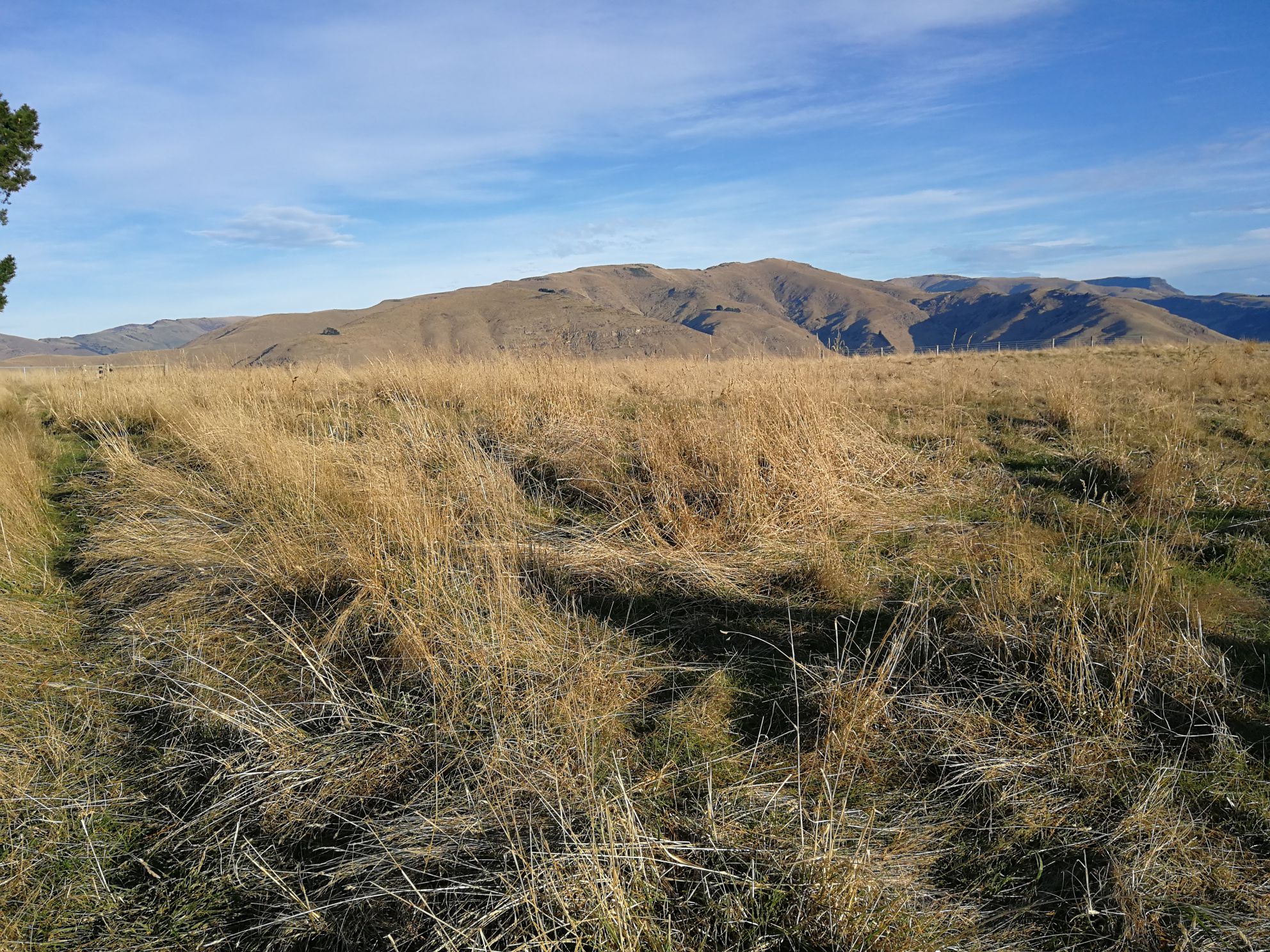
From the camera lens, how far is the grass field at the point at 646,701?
1622 mm

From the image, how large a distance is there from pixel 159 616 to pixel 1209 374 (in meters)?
11.4

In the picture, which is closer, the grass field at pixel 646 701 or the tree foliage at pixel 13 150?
the grass field at pixel 646 701

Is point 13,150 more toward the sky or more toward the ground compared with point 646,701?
more toward the sky

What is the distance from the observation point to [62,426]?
7621mm

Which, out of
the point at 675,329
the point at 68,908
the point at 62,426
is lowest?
the point at 68,908

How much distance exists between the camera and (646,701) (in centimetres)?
241

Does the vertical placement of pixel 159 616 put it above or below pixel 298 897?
above

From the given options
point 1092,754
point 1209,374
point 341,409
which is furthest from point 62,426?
point 1209,374

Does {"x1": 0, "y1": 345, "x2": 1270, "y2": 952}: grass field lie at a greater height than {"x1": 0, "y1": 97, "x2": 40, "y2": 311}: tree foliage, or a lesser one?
lesser

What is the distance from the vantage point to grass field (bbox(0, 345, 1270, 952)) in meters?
1.62

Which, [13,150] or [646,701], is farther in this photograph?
[13,150]

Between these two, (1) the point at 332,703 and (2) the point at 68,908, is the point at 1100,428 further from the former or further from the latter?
(2) the point at 68,908

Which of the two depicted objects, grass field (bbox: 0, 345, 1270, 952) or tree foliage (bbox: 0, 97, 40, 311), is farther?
tree foliage (bbox: 0, 97, 40, 311)

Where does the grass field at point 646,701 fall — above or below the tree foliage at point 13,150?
below
